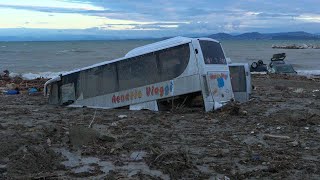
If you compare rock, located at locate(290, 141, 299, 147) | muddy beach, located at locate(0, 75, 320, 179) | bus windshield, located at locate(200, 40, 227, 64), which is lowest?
rock, located at locate(290, 141, 299, 147)

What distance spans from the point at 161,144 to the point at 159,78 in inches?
179

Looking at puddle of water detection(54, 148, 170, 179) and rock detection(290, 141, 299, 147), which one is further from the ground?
puddle of water detection(54, 148, 170, 179)

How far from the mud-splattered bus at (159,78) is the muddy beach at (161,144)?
1.63ft

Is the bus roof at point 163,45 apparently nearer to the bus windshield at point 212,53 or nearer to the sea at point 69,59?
the bus windshield at point 212,53

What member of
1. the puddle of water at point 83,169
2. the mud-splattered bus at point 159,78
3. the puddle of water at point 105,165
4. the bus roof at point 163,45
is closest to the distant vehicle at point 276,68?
the mud-splattered bus at point 159,78

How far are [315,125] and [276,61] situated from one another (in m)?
24.5

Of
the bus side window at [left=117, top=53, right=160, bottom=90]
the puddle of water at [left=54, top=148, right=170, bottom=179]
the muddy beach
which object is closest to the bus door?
the muddy beach

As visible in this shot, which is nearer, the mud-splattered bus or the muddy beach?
the muddy beach

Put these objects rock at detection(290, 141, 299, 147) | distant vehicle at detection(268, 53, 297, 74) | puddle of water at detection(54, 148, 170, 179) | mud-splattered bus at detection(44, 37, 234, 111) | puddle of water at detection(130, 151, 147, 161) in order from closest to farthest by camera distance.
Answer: puddle of water at detection(54, 148, 170, 179) < puddle of water at detection(130, 151, 147, 161) < rock at detection(290, 141, 299, 147) < mud-splattered bus at detection(44, 37, 234, 111) < distant vehicle at detection(268, 53, 297, 74)

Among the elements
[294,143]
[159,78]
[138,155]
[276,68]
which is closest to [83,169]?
[138,155]

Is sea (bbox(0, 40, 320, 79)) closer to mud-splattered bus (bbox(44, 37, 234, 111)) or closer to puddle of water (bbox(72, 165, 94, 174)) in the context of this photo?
mud-splattered bus (bbox(44, 37, 234, 111))

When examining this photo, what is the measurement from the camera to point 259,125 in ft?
36.9

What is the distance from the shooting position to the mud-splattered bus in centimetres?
1288

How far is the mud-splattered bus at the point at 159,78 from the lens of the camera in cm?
1288
